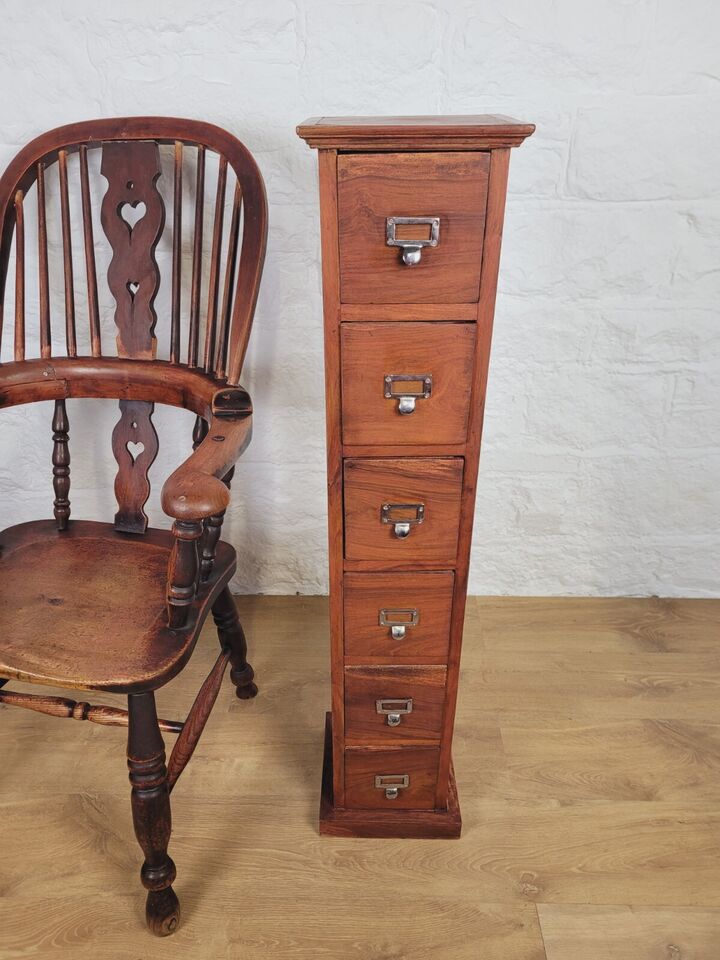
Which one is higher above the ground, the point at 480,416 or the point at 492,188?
the point at 492,188

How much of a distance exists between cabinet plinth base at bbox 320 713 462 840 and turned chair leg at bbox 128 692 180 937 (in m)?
0.30

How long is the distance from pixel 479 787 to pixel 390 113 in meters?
1.36

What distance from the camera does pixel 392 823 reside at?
1.35m

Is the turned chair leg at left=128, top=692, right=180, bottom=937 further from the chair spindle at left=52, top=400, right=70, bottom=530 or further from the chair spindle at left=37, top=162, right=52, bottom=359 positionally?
the chair spindle at left=37, top=162, right=52, bottom=359

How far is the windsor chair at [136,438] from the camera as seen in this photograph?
3.67 ft

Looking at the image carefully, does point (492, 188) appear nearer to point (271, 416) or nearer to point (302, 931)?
point (271, 416)

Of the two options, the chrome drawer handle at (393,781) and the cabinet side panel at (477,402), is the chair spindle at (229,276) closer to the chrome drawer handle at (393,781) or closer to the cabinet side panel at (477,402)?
the cabinet side panel at (477,402)

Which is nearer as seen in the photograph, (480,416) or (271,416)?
(480,416)

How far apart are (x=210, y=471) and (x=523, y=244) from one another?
95cm

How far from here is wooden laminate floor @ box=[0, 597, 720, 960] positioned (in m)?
1.19

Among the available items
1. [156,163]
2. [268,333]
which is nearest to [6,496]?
[268,333]

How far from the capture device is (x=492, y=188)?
3.14 feet

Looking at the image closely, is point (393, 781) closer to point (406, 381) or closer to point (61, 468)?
point (406, 381)

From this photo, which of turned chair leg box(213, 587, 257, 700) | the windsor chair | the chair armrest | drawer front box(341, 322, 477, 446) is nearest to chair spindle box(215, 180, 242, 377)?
the windsor chair
